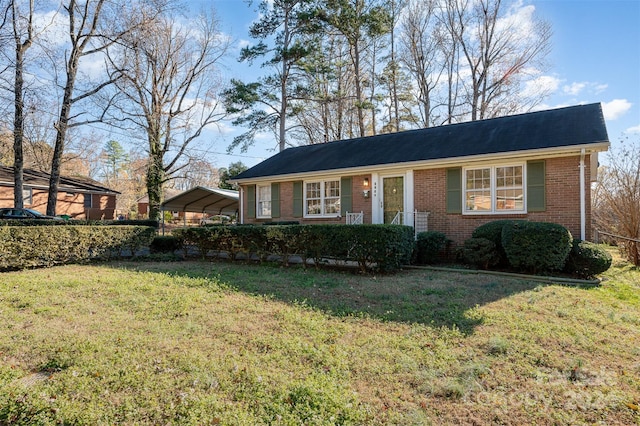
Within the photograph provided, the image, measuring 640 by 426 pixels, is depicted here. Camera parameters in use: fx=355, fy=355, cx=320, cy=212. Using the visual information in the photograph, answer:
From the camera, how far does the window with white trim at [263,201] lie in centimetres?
1530

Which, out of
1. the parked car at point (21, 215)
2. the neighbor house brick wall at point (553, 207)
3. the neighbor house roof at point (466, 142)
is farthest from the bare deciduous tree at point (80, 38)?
the neighbor house brick wall at point (553, 207)

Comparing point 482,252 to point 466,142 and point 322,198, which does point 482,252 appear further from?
point 322,198

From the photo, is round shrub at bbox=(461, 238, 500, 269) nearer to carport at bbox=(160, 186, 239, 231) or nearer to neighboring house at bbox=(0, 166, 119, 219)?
carport at bbox=(160, 186, 239, 231)

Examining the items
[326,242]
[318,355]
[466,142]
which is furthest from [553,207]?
[318,355]

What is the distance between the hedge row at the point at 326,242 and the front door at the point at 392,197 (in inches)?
111

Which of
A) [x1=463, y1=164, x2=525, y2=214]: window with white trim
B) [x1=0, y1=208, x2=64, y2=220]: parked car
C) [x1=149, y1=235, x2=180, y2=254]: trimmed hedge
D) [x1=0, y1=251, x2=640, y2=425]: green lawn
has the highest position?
[x1=463, y1=164, x2=525, y2=214]: window with white trim

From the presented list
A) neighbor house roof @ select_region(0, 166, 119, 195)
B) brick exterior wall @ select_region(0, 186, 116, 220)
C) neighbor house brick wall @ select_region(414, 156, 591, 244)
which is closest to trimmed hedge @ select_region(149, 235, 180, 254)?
neighbor house brick wall @ select_region(414, 156, 591, 244)

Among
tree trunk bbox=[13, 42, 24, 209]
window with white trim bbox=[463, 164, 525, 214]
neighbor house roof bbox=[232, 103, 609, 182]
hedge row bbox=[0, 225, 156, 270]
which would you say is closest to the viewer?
hedge row bbox=[0, 225, 156, 270]

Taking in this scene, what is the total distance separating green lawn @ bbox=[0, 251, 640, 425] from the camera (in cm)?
281

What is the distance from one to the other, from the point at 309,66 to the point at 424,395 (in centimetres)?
2065

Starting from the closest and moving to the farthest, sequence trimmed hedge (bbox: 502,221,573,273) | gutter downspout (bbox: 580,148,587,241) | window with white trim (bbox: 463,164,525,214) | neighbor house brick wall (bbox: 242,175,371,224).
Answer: trimmed hedge (bbox: 502,221,573,273) < gutter downspout (bbox: 580,148,587,241) < window with white trim (bbox: 463,164,525,214) < neighbor house brick wall (bbox: 242,175,371,224)

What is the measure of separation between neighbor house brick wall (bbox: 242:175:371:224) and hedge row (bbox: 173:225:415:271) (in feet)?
11.5

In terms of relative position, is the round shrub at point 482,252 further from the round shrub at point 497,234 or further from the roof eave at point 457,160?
the roof eave at point 457,160

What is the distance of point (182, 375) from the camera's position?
3.32 metres
